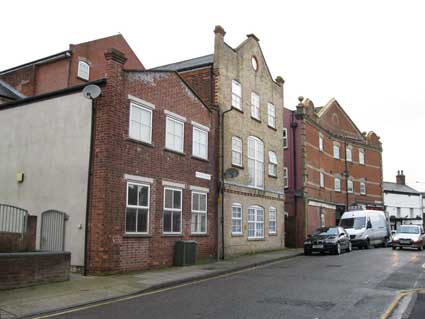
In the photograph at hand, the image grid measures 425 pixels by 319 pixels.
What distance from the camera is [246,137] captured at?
80.2 ft

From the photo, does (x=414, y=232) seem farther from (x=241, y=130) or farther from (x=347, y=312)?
(x=347, y=312)

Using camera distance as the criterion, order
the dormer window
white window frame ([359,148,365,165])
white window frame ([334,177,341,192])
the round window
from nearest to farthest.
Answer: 1. the round window
2. the dormer window
3. white window frame ([334,177,341,192])
4. white window frame ([359,148,365,165])

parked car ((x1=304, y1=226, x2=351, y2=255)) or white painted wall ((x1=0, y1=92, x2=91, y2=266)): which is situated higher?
white painted wall ((x1=0, y1=92, x2=91, y2=266))

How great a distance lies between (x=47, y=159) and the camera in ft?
53.2

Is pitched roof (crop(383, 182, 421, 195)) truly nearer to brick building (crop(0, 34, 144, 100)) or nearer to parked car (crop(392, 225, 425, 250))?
parked car (crop(392, 225, 425, 250))

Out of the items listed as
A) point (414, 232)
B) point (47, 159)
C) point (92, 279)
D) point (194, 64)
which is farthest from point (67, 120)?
point (414, 232)

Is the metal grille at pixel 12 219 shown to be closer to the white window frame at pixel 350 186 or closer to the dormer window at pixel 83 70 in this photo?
the dormer window at pixel 83 70

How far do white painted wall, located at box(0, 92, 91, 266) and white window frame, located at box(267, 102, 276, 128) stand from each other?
14.1 m

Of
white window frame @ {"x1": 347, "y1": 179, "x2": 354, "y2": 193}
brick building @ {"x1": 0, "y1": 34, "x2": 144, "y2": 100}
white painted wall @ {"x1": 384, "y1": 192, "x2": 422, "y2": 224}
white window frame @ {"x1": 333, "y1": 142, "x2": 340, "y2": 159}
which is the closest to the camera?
brick building @ {"x1": 0, "y1": 34, "x2": 144, "y2": 100}

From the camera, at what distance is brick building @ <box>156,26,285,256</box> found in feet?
72.7

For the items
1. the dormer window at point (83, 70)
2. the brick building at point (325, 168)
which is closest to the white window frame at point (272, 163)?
the brick building at point (325, 168)

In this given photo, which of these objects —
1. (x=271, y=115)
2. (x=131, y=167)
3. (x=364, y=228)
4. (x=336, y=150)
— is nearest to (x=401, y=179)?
(x=336, y=150)

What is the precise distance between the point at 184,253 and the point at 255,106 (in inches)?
439

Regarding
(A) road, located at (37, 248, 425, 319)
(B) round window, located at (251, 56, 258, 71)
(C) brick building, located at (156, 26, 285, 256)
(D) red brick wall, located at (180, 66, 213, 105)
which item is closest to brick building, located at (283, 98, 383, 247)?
(C) brick building, located at (156, 26, 285, 256)
